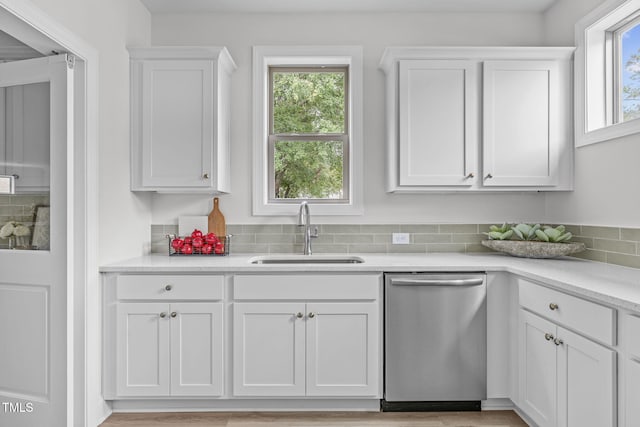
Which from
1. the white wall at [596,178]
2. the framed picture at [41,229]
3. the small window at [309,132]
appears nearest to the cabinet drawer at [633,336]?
the white wall at [596,178]

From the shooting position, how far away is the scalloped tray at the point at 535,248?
259 cm

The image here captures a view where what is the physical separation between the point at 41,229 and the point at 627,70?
3405 millimetres

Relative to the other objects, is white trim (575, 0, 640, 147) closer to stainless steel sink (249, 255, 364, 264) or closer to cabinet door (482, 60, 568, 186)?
cabinet door (482, 60, 568, 186)

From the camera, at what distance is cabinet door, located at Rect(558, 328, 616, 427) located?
1.60 m

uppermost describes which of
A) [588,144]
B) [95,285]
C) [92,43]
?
[92,43]

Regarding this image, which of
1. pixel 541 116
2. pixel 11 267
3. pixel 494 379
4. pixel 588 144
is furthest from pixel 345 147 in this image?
pixel 11 267

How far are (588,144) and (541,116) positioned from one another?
33 cm

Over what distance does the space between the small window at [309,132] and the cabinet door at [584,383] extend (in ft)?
5.91

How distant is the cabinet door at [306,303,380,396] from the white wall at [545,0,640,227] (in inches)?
58.1

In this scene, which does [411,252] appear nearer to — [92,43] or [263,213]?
[263,213]

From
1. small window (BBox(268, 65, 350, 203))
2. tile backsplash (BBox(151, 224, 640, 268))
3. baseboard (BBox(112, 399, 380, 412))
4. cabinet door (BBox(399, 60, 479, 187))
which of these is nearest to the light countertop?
tile backsplash (BBox(151, 224, 640, 268))

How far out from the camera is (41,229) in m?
2.22

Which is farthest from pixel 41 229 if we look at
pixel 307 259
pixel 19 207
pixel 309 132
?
pixel 309 132

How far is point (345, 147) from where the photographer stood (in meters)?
3.24
